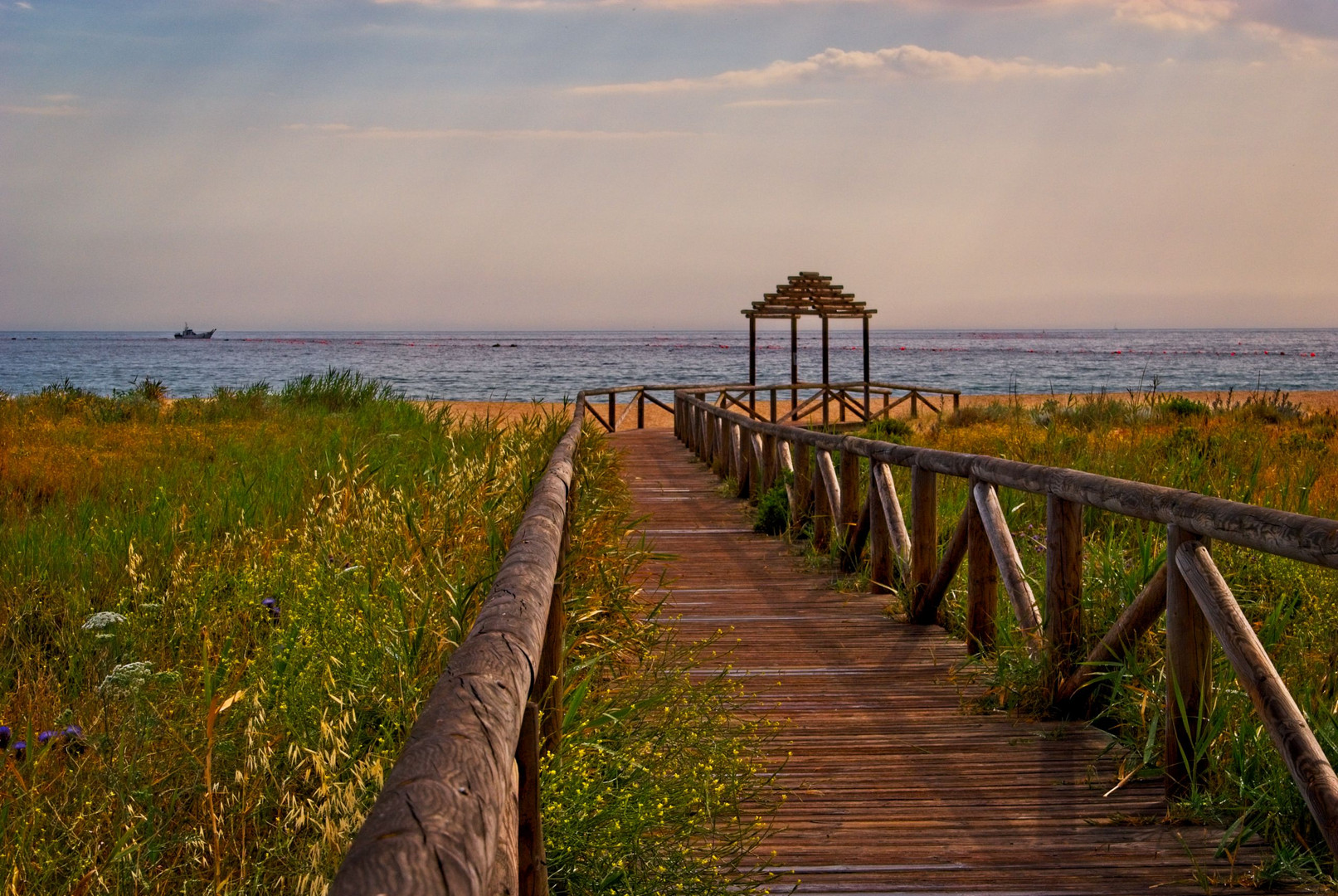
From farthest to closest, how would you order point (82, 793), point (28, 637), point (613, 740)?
point (28, 637)
point (613, 740)
point (82, 793)

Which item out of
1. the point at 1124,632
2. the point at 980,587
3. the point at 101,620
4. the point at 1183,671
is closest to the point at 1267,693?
the point at 1183,671

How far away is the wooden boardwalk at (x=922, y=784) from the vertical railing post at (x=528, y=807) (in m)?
1.04

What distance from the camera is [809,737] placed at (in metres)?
4.18

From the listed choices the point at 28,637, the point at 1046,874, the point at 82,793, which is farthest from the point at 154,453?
the point at 1046,874

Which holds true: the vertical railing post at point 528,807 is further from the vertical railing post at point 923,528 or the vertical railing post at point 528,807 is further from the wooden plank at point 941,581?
A: the vertical railing post at point 923,528

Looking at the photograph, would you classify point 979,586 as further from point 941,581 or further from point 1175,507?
point 1175,507

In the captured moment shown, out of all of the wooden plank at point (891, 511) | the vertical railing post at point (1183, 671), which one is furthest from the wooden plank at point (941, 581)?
the vertical railing post at point (1183, 671)

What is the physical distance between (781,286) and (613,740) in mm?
25028

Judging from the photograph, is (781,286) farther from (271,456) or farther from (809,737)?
(809,737)

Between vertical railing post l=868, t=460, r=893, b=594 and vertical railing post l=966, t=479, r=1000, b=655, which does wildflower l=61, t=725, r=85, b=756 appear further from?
vertical railing post l=868, t=460, r=893, b=594

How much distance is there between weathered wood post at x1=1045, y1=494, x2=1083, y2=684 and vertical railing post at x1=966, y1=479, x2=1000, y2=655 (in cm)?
74

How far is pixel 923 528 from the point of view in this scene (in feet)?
19.2

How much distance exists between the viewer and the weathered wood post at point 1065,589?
4305 mm

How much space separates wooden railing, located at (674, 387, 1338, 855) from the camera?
289 cm
